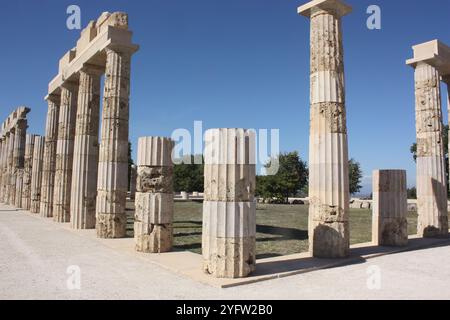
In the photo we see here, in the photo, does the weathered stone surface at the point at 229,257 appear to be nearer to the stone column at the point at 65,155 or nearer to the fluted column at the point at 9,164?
the stone column at the point at 65,155

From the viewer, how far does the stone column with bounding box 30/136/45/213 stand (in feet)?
70.0

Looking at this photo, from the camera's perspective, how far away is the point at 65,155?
56.3ft

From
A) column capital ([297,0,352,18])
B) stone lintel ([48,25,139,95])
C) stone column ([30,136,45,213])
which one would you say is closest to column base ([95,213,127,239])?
stone lintel ([48,25,139,95])

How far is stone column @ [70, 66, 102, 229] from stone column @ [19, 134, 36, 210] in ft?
38.5

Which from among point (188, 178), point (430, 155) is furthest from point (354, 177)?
point (430, 155)

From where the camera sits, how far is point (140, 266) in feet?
25.6

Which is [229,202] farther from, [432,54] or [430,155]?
[432,54]

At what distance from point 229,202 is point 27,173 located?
2243 centimetres

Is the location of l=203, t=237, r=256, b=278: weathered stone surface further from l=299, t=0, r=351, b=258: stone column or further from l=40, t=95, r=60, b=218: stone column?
l=40, t=95, r=60, b=218: stone column

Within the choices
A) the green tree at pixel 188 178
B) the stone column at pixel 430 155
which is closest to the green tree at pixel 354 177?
the green tree at pixel 188 178

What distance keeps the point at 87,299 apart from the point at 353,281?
446cm

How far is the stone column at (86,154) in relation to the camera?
14.5 m

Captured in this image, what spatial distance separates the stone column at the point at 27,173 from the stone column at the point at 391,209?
2173cm
